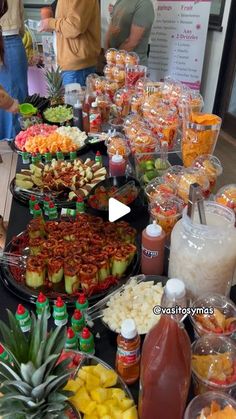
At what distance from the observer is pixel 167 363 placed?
0.71m

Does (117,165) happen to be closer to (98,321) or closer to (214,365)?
(98,321)

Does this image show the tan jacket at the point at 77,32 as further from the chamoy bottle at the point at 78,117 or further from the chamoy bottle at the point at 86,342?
the chamoy bottle at the point at 86,342

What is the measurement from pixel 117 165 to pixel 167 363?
1.07m

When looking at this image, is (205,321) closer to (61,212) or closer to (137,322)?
(137,322)

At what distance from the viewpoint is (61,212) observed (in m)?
1.48

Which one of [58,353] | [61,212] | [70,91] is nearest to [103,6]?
[70,91]

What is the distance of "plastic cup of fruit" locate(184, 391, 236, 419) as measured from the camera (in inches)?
→ 28.2

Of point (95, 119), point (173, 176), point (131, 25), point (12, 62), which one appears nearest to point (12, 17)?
point (12, 62)

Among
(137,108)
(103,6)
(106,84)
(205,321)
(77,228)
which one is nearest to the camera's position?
(205,321)

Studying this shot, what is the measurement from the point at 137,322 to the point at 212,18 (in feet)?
12.3

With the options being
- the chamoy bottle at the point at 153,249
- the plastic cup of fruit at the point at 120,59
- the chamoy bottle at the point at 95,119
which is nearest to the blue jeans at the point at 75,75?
the plastic cup of fruit at the point at 120,59

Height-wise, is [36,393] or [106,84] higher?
[106,84]

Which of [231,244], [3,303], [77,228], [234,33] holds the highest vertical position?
[234,33]

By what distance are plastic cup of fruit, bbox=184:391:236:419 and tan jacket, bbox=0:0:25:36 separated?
132 inches
